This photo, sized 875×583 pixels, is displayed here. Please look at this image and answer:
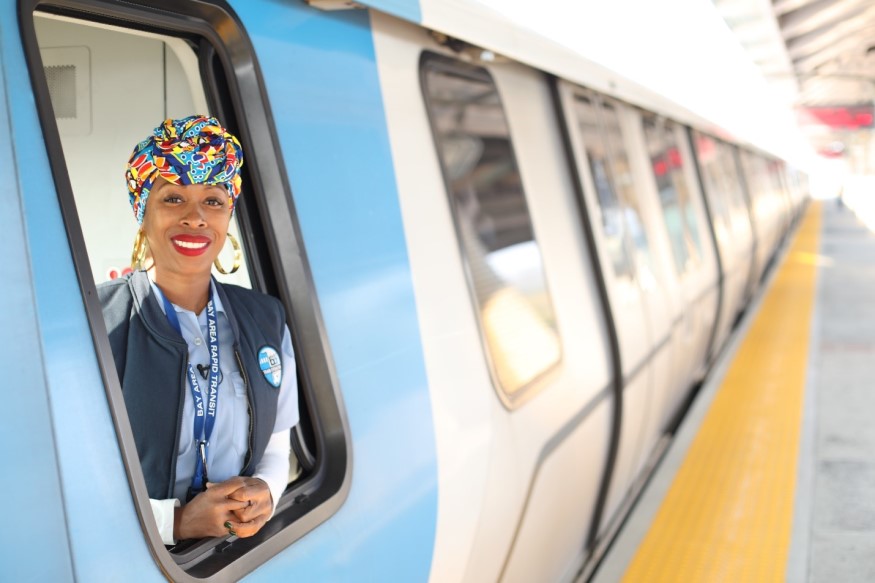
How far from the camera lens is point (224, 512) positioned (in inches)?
67.9

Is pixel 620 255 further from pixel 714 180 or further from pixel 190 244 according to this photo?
pixel 714 180

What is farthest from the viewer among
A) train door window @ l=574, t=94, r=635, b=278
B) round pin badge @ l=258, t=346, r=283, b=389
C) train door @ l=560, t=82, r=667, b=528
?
train door window @ l=574, t=94, r=635, b=278

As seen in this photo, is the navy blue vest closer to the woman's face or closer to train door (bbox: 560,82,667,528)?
the woman's face

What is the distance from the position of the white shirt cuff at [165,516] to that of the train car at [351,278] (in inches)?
2.0

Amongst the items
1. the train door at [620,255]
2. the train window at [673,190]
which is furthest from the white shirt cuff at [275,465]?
the train window at [673,190]

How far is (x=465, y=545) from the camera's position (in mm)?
2555

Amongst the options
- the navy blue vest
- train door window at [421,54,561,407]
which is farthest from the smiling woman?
train door window at [421,54,561,407]

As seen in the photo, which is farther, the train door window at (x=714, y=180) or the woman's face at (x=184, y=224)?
the train door window at (x=714, y=180)

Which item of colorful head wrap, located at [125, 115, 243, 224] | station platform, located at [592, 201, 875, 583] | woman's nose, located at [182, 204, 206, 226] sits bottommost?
station platform, located at [592, 201, 875, 583]

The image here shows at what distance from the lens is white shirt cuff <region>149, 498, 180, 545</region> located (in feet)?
5.58

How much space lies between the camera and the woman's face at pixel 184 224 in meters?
1.80

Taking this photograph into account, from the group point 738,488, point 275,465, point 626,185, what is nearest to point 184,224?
point 275,465

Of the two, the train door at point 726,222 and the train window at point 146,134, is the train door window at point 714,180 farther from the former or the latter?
the train window at point 146,134

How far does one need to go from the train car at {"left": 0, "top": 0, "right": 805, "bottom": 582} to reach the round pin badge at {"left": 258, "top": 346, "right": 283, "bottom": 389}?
15cm
